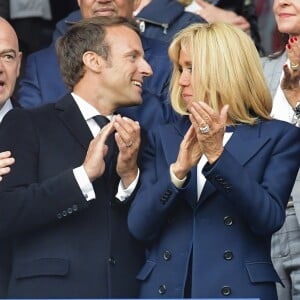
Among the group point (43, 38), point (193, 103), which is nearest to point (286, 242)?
point (193, 103)

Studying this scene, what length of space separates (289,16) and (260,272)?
1.48 meters

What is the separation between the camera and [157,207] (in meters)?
5.30

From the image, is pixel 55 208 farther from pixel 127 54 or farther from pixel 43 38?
pixel 43 38

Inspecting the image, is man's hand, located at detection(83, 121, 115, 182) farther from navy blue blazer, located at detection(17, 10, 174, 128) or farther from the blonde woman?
navy blue blazer, located at detection(17, 10, 174, 128)

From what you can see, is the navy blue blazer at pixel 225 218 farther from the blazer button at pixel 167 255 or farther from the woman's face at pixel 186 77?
the woman's face at pixel 186 77

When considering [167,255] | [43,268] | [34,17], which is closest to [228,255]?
[167,255]

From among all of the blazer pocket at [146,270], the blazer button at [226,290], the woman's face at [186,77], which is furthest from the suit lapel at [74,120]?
the blazer button at [226,290]

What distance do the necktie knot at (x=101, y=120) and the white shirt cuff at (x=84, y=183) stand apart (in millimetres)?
323

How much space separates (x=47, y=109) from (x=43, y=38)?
8.19ft

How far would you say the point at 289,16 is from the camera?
624 cm

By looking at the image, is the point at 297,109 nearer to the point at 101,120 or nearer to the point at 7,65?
the point at 101,120

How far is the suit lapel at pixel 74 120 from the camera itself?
5688 millimetres

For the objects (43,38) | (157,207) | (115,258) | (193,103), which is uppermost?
(193,103)

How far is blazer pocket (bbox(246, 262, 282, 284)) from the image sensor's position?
207 inches
